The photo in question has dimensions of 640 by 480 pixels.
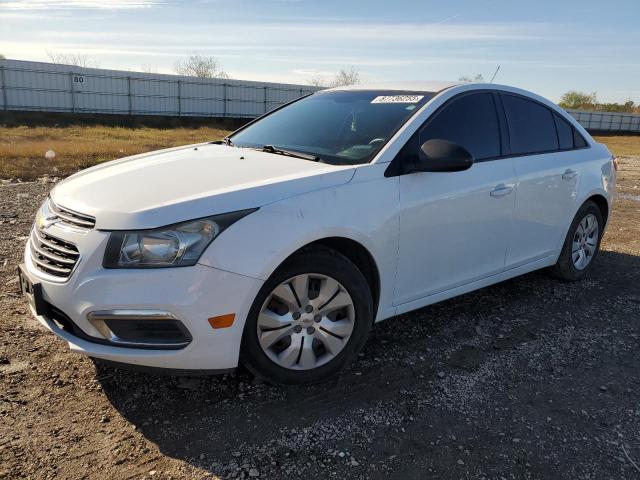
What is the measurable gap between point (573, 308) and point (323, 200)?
9.04 feet

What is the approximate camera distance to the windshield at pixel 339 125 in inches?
135

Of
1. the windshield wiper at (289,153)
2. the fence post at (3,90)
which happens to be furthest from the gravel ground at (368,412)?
the fence post at (3,90)

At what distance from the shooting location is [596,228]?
5.24 m

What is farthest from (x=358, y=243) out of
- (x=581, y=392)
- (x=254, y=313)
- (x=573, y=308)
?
(x=573, y=308)

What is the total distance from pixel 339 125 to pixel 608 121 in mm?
67622

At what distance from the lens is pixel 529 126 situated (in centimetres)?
441

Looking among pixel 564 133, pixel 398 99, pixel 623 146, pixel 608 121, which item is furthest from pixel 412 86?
pixel 608 121

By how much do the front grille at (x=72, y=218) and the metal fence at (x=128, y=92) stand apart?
109 ft

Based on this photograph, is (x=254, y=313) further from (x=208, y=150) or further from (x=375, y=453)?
(x=208, y=150)

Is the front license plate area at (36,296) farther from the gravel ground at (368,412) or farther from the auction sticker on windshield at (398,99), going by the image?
the auction sticker on windshield at (398,99)

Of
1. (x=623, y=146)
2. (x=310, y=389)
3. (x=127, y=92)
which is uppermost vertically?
(x=127, y=92)

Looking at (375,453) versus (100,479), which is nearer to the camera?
(100,479)

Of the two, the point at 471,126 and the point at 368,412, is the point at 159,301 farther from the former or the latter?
the point at 471,126

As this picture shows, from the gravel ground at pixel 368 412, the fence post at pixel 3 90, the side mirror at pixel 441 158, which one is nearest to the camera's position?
the gravel ground at pixel 368 412
